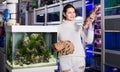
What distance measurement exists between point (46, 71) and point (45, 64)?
0.09 meters

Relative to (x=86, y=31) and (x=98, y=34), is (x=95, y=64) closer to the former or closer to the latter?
(x=98, y=34)

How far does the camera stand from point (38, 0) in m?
7.89

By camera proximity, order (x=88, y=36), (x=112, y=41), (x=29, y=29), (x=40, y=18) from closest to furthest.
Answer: (x=88, y=36)
(x=29, y=29)
(x=112, y=41)
(x=40, y=18)

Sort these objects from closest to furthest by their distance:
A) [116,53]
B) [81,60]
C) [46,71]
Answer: [81,60], [46,71], [116,53]

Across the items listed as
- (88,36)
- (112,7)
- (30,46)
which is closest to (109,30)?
(112,7)

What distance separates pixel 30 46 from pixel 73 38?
85 cm

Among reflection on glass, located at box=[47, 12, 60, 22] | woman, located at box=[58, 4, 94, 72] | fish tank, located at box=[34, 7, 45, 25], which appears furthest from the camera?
fish tank, located at box=[34, 7, 45, 25]

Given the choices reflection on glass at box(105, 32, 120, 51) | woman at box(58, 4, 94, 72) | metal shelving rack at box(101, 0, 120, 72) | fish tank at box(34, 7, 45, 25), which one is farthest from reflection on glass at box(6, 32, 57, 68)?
fish tank at box(34, 7, 45, 25)

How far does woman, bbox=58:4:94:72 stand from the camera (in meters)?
2.00

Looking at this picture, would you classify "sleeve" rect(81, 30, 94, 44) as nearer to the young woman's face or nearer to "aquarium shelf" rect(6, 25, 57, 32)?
the young woman's face

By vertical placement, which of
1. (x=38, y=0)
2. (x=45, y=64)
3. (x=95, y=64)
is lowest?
(x=95, y=64)

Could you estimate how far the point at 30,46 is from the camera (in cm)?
272

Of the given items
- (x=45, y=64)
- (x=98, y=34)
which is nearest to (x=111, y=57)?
(x=98, y=34)

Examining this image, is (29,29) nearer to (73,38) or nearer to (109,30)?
(73,38)
